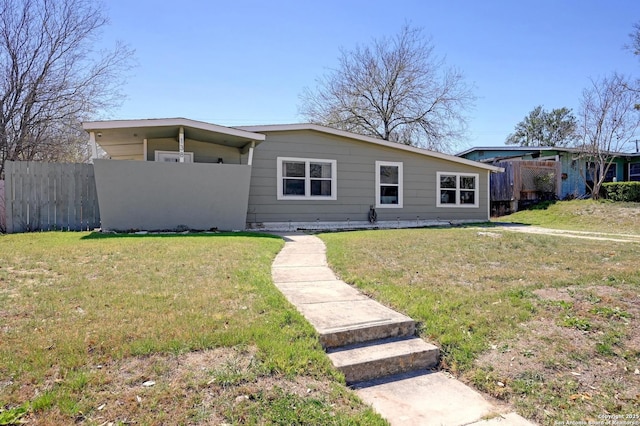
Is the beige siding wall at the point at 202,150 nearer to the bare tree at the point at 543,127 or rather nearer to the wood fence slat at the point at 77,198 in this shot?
the wood fence slat at the point at 77,198

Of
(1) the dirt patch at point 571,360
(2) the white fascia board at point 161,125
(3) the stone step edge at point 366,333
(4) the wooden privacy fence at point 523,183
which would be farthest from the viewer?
(4) the wooden privacy fence at point 523,183

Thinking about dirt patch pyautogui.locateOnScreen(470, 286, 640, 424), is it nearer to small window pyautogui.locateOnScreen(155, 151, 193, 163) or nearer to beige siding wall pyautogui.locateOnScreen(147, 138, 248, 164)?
beige siding wall pyautogui.locateOnScreen(147, 138, 248, 164)

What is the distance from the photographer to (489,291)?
479 centimetres

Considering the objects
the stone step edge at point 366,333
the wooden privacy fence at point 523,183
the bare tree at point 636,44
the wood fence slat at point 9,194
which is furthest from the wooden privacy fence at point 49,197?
the bare tree at point 636,44

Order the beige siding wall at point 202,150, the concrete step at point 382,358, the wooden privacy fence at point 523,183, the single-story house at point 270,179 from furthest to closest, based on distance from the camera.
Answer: the wooden privacy fence at point 523,183 < the beige siding wall at point 202,150 < the single-story house at point 270,179 < the concrete step at point 382,358

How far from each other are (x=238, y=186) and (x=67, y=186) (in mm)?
4578

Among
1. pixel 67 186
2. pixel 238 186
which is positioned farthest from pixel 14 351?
pixel 67 186

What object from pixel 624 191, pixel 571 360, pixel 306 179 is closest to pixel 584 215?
pixel 624 191

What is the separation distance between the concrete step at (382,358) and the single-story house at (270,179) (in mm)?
7888

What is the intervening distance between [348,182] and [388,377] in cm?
1067

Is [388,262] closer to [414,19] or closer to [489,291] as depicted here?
[489,291]

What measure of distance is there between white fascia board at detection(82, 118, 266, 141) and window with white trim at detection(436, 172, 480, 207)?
8087 millimetres

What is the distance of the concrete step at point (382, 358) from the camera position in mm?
3090

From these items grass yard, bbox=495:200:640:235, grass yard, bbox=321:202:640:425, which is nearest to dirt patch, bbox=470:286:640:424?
grass yard, bbox=321:202:640:425
